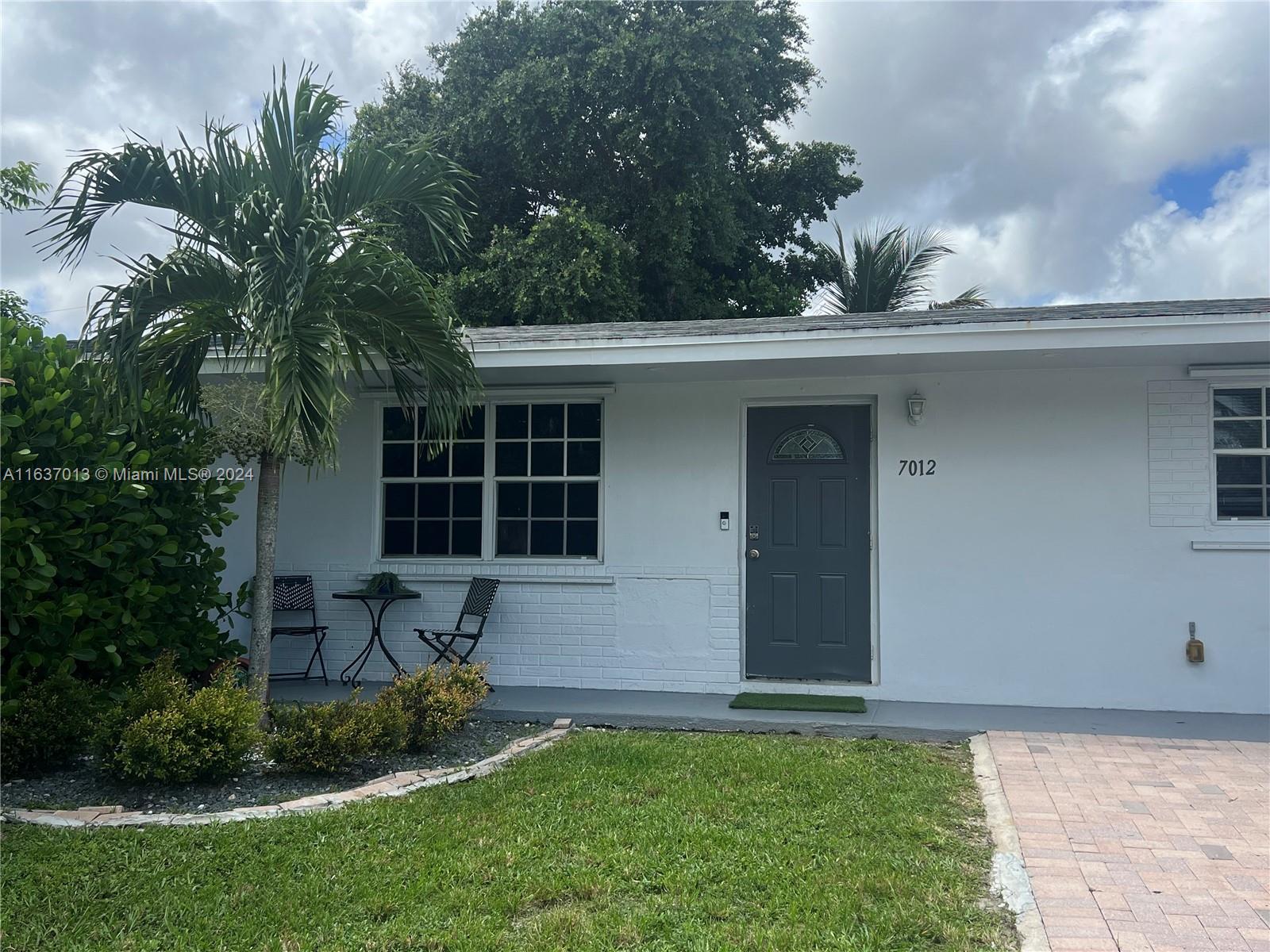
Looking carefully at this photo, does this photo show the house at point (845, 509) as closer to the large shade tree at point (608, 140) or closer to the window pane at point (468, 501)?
Result: the window pane at point (468, 501)

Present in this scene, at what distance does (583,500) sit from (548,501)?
30 centimetres

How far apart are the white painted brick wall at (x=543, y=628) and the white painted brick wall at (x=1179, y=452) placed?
3.23m

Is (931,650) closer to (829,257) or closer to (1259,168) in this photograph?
(1259,168)

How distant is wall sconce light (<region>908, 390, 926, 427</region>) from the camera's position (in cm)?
735

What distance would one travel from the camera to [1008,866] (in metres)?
3.85

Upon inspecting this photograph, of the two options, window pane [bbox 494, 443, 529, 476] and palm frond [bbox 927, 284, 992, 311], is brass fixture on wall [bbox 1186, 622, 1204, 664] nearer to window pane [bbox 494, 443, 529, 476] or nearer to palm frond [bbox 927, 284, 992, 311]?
window pane [bbox 494, 443, 529, 476]

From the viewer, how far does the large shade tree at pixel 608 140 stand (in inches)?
621

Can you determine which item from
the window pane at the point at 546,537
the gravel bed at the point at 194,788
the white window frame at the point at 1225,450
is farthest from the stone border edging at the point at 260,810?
the white window frame at the point at 1225,450

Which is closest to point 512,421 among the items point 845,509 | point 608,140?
point 845,509

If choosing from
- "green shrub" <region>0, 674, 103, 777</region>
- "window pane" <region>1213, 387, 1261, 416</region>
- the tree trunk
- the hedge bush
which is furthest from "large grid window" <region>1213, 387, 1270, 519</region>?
"green shrub" <region>0, 674, 103, 777</region>

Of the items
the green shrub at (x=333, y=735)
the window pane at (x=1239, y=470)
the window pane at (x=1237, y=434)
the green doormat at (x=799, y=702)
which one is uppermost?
the window pane at (x=1237, y=434)

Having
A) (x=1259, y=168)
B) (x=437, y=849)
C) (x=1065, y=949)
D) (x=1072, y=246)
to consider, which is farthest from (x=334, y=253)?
(x=1072, y=246)

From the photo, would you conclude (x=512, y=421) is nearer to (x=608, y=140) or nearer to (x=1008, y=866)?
(x=1008, y=866)

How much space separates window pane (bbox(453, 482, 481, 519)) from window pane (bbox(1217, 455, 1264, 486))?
19.1 feet
